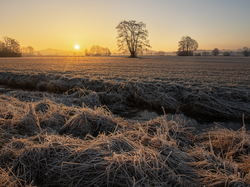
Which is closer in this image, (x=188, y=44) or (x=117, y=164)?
(x=117, y=164)

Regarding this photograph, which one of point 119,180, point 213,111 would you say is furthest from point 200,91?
point 119,180

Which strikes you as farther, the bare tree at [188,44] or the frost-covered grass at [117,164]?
the bare tree at [188,44]

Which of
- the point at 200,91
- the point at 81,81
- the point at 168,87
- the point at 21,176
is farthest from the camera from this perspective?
the point at 81,81

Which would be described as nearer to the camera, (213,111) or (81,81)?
(213,111)

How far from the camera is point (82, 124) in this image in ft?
10.3

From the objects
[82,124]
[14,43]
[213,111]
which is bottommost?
[213,111]

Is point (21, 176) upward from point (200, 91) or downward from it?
downward

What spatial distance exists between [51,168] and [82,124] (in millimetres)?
1318

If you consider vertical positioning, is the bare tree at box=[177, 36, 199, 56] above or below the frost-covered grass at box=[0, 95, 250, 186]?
above

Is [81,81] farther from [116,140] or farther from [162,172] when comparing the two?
[162,172]

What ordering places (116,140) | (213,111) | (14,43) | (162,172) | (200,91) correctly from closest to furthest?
(162,172) < (116,140) < (213,111) < (200,91) < (14,43)

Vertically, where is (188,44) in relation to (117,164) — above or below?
above

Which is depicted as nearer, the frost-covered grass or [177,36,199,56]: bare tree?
the frost-covered grass

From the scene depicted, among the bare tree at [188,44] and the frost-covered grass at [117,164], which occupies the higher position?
the bare tree at [188,44]
